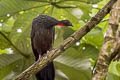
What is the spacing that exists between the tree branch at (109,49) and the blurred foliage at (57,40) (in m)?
1.15

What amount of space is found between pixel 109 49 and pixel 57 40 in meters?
1.63

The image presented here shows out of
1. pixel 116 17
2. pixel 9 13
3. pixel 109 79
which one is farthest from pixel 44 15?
pixel 116 17

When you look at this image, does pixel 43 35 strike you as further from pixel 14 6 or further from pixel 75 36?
pixel 75 36

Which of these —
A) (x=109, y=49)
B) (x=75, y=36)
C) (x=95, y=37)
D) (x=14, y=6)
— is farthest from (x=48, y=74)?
(x=109, y=49)

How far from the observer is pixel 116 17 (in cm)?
170

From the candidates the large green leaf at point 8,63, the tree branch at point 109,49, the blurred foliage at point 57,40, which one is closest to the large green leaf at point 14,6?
the blurred foliage at point 57,40

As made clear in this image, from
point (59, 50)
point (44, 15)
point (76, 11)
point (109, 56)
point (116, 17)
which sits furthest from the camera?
point (44, 15)

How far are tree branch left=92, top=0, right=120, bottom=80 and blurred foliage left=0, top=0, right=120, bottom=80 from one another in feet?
3.78

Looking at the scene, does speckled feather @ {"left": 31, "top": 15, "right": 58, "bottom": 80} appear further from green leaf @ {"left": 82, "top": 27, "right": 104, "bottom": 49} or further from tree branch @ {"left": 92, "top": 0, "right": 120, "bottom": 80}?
tree branch @ {"left": 92, "top": 0, "right": 120, "bottom": 80}

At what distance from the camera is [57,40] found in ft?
10.5

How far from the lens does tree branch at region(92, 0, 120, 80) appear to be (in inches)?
59.9

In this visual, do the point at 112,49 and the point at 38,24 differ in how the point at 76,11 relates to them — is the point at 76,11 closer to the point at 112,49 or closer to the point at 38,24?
the point at 38,24

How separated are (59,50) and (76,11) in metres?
0.98

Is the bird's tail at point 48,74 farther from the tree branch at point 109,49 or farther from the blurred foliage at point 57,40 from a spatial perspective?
the tree branch at point 109,49
